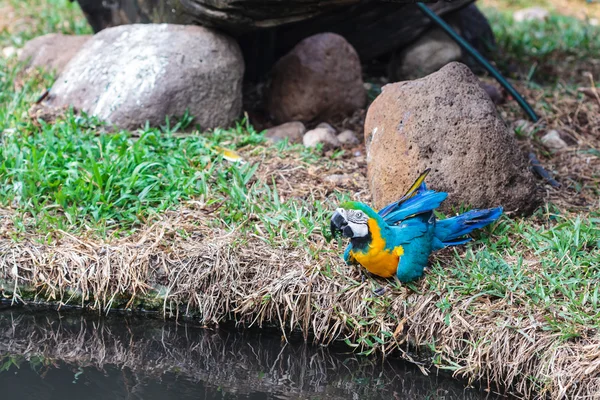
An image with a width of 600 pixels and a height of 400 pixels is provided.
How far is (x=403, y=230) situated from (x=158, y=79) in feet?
6.49

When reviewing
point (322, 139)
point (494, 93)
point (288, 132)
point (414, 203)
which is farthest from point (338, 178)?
point (494, 93)

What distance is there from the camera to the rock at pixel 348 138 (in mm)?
4461

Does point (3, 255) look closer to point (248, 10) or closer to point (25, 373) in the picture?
point (25, 373)

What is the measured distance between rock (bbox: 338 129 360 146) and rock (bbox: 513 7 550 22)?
418cm

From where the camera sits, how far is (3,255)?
11.1 feet

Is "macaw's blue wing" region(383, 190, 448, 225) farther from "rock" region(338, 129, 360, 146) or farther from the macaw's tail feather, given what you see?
"rock" region(338, 129, 360, 146)

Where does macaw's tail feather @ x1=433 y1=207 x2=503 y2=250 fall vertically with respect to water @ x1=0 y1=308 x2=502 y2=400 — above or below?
above

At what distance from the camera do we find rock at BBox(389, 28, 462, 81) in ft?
17.5

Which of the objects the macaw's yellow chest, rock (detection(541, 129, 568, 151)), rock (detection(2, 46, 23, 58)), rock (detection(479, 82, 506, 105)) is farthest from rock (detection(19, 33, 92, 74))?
rock (detection(541, 129, 568, 151))

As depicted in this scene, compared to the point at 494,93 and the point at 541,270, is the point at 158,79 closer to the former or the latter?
the point at 494,93

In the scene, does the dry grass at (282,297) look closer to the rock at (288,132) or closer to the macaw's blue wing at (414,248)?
the macaw's blue wing at (414,248)

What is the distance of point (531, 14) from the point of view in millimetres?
8109

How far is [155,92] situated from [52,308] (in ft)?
4.96

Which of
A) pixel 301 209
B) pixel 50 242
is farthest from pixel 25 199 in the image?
pixel 301 209
